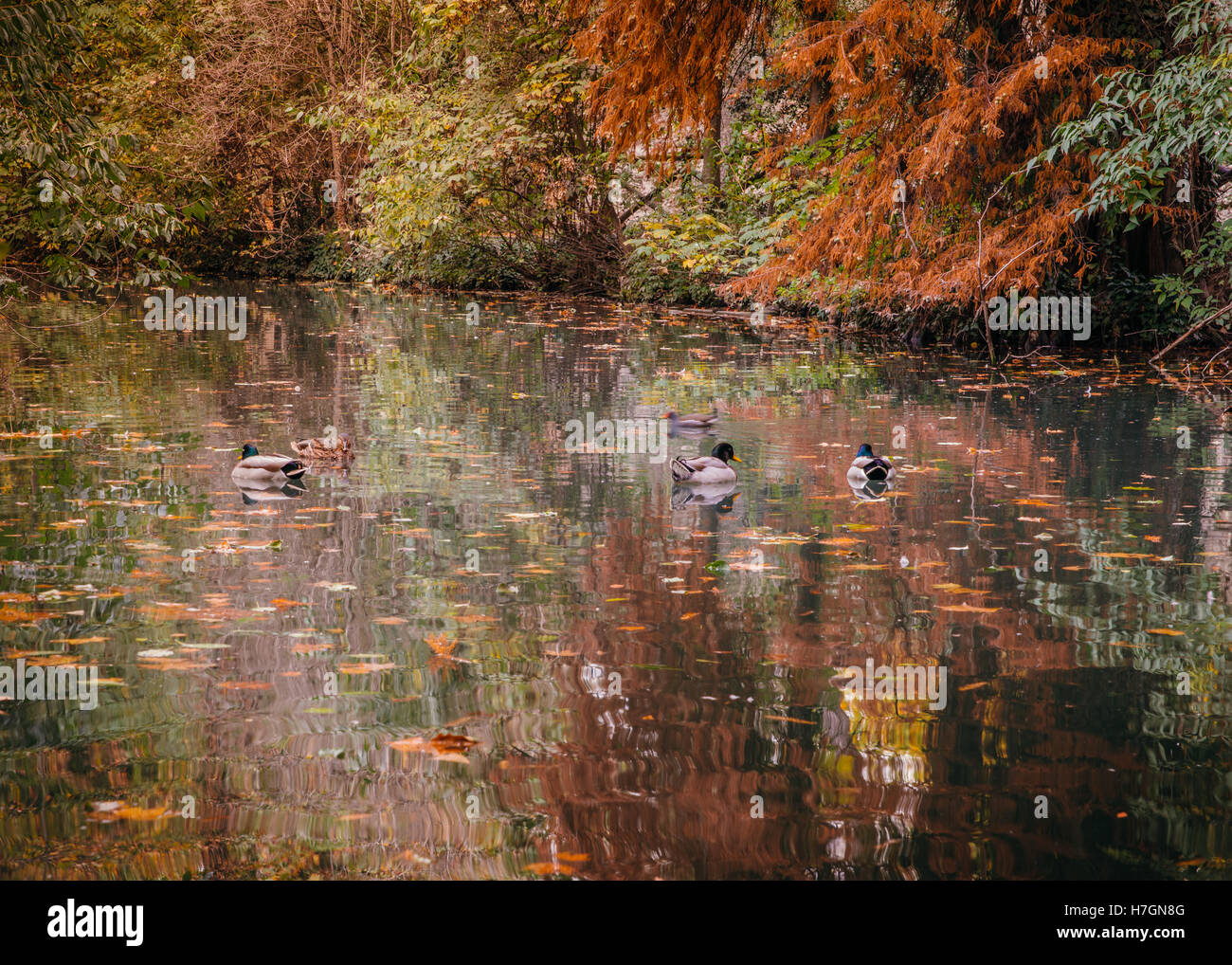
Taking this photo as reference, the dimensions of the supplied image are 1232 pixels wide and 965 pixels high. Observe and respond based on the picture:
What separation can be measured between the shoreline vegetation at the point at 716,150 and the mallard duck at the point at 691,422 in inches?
177

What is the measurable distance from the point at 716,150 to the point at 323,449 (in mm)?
18335

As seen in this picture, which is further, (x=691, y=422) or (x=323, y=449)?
(x=691, y=422)

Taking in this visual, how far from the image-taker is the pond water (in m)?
4.12

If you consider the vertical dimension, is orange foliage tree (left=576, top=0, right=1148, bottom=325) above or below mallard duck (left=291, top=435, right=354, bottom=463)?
above

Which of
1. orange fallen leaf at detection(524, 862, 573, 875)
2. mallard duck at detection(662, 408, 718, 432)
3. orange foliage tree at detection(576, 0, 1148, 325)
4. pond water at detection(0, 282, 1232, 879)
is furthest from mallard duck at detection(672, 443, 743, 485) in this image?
orange foliage tree at detection(576, 0, 1148, 325)

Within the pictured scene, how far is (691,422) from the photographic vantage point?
40.3 feet

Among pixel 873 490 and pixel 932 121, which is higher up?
pixel 932 121

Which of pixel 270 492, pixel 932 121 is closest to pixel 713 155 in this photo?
pixel 932 121

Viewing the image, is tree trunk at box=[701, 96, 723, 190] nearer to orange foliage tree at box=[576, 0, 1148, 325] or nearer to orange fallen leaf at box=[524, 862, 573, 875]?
orange foliage tree at box=[576, 0, 1148, 325]

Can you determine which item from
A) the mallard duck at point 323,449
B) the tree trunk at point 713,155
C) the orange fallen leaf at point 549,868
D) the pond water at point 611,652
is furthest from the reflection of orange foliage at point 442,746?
the tree trunk at point 713,155

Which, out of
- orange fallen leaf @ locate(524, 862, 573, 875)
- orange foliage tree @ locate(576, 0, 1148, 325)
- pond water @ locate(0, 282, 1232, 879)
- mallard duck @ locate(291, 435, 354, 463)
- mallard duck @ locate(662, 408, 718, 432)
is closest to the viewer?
orange fallen leaf @ locate(524, 862, 573, 875)

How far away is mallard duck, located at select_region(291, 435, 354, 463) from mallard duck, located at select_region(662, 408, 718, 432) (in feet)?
10.8

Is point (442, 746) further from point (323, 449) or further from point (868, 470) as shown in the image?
point (323, 449)

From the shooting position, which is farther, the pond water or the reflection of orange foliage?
the reflection of orange foliage
